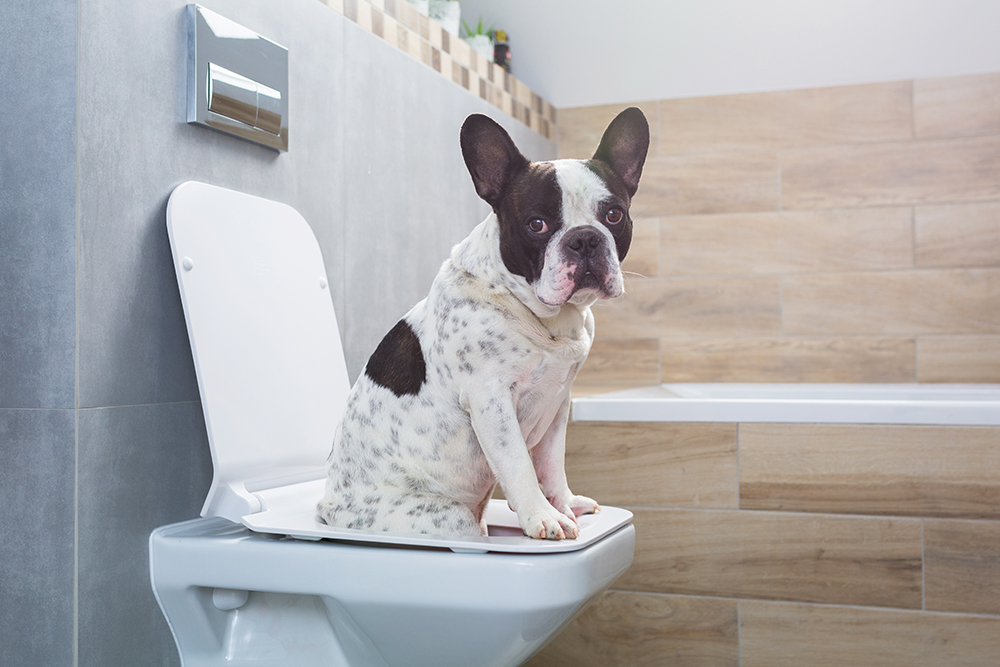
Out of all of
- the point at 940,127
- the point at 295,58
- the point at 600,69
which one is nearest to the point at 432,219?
the point at 295,58

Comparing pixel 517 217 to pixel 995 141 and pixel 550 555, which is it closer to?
pixel 550 555

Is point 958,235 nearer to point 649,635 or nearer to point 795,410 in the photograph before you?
point 795,410

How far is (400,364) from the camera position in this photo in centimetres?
116

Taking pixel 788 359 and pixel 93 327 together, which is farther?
pixel 788 359

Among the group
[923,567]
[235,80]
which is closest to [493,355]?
[235,80]

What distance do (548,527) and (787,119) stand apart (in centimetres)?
212

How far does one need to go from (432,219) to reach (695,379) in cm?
120

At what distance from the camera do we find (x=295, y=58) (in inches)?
57.9

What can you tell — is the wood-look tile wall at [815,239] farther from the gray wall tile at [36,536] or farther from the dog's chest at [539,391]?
the gray wall tile at [36,536]

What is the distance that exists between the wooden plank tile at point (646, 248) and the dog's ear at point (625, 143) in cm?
172

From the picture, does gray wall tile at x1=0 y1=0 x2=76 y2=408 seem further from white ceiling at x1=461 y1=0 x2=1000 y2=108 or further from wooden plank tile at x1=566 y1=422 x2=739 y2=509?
white ceiling at x1=461 y1=0 x2=1000 y2=108

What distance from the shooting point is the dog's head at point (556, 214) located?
1036 millimetres

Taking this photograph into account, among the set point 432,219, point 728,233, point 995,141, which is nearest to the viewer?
point 432,219

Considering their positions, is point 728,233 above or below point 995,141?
below
